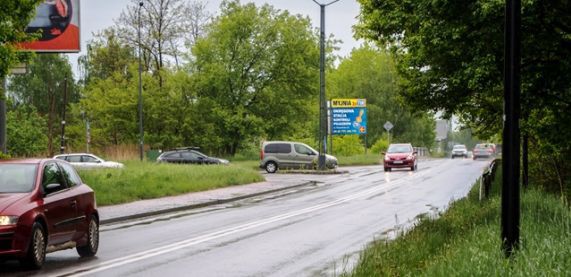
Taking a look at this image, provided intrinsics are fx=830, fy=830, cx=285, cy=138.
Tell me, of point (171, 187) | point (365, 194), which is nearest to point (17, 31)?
point (171, 187)

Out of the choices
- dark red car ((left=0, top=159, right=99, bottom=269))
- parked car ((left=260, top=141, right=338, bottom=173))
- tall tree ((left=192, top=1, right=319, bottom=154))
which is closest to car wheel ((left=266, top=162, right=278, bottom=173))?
parked car ((left=260, top=141, right=338, bottom=173))

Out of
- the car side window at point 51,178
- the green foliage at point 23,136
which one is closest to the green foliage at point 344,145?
the green foliage at point 23,136

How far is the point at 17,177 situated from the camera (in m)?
10.8

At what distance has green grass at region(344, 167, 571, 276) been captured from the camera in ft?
23.4

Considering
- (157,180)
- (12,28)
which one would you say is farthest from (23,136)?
(12,28)

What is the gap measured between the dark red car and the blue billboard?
1951 inches

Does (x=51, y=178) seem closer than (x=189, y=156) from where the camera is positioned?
Yes

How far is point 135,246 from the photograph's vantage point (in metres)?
13.2

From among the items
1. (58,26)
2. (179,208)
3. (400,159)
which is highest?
(58,26)

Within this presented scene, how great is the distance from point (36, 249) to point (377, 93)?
289 ft

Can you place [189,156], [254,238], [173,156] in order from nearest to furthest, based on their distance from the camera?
[254,238] → [173,156] → [189,156]

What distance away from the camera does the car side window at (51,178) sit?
10.8m

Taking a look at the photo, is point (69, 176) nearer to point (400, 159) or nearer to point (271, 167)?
point (271, 167)

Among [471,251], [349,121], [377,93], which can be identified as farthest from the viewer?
[377,93]
